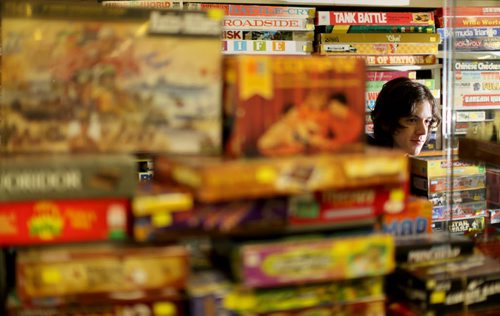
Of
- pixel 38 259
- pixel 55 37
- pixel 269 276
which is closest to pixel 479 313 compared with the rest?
pixel 269 276

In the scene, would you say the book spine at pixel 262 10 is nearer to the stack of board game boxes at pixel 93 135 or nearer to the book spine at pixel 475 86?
the book spine at pixel 475 86

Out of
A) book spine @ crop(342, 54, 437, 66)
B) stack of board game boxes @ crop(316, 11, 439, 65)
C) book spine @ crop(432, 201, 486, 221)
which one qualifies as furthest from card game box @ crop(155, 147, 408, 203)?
book spine @ crop(342, 54, 437, 66)

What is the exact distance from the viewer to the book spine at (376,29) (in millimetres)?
3168

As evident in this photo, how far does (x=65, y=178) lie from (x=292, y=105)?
0.46 meters

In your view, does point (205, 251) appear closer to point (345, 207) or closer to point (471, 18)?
point (345, 207)

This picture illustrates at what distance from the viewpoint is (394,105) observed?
2961mm

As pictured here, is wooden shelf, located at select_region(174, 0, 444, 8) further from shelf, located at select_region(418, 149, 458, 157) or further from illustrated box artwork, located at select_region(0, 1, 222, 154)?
illustrated box artwork, located at select_region(0, 1, 222, 154)

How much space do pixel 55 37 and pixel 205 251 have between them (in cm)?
56

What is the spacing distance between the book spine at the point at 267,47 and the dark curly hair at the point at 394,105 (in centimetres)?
49

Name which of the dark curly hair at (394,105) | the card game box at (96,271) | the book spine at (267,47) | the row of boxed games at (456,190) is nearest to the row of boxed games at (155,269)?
the card game box at (96,271)

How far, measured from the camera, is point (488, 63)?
332 cm

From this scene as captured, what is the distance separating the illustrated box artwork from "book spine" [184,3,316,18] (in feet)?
5.97

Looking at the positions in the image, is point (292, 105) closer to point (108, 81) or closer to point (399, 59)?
point (108, 81)

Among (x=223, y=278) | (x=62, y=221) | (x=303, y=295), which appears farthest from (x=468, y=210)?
(x=62, y=221)
